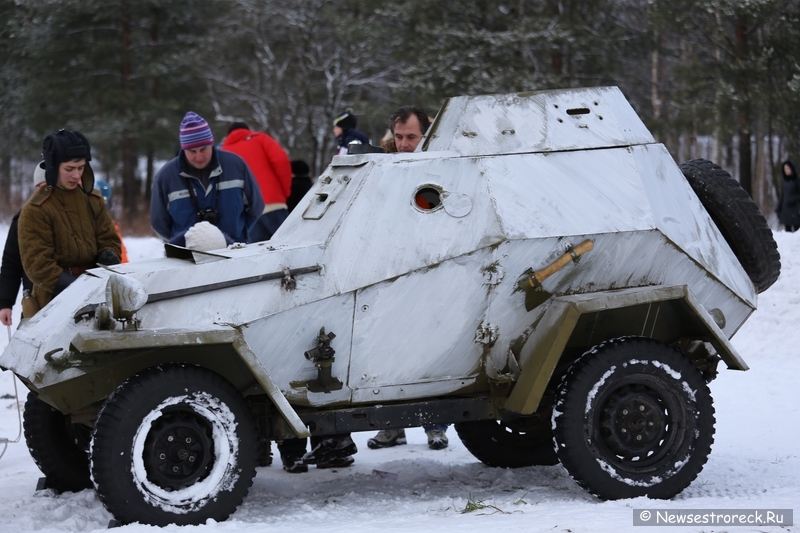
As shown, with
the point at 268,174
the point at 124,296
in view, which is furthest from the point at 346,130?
the point at 124,296

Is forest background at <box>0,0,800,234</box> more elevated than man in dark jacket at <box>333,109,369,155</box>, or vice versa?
forest background at <box>0,0,800,234</box>

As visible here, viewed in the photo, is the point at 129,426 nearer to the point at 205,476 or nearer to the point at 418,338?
the point at 205,476

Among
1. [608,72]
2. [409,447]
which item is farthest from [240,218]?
[608,72]

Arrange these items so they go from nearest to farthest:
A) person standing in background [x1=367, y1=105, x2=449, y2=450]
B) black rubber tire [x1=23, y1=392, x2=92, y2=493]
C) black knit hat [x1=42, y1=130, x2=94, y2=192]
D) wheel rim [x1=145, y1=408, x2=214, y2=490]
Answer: wheel rim [x1=145, y1=408, x2=214, y2=490] → black rubber tire [x1=23, y1=392, x2=92, y2=493] → black knit hat [x1=42, y1=130, x2=94, y2=192] → person standing in background [x1=367, y1=105, x2=449, y2=450]

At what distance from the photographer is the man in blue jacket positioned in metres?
7.29

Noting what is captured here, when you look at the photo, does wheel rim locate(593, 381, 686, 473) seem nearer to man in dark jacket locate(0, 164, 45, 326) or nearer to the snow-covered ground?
the snow-covered ground

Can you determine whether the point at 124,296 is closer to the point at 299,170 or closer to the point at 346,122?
the point at 346,122

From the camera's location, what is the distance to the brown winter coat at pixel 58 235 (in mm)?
6582

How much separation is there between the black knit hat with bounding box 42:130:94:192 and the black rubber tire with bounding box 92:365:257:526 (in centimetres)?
189

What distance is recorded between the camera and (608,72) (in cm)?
2372

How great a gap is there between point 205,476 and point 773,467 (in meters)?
3.60

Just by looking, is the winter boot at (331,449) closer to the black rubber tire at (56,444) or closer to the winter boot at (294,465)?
the winter boot at (294,465)

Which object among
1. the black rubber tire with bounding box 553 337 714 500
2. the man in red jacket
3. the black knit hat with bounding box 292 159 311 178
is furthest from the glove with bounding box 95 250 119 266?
the black knit hat with bounding box 292 159 311 178

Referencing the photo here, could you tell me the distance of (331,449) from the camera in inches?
282
